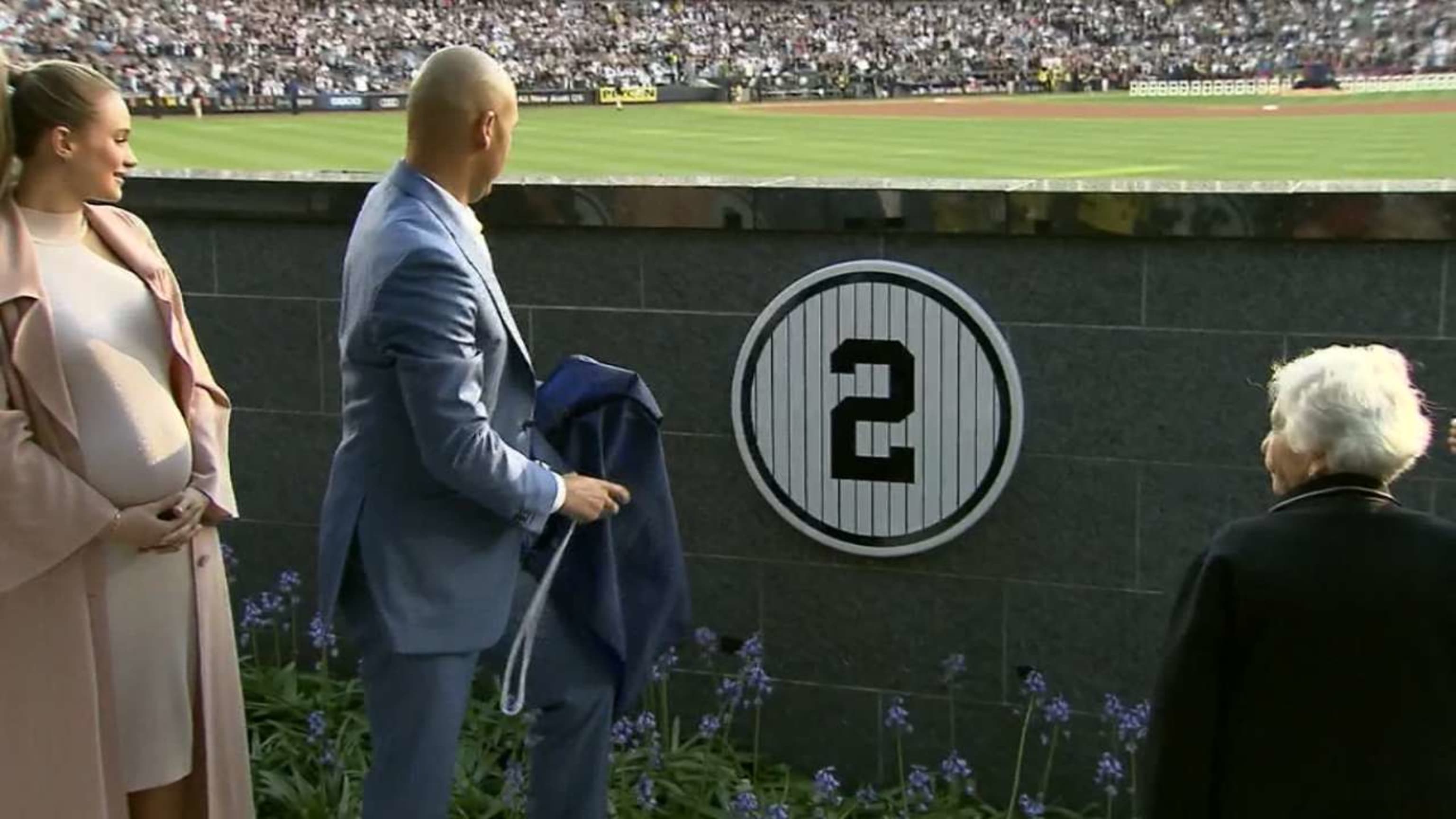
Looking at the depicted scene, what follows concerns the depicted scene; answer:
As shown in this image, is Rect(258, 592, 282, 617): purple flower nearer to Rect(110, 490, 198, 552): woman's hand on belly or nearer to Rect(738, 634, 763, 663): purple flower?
Rect(738, 634, 763, 663): purple flower

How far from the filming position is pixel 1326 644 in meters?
2.39

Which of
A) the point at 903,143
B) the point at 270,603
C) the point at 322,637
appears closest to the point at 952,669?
the point at 322,637

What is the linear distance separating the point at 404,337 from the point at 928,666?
6.89ft

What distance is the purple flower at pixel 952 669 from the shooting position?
4.34 m

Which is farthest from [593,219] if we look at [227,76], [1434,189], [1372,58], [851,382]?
[1372,58]

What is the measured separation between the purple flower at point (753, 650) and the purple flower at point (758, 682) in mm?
14

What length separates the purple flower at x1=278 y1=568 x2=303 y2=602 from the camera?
502cm

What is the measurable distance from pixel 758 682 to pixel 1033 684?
2.34ft

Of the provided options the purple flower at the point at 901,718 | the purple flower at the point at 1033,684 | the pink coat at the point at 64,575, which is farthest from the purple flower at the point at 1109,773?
the pink coat at the point at 64,575

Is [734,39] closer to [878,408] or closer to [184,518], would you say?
[878,408]

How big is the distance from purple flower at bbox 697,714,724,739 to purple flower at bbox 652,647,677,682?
0.16 m

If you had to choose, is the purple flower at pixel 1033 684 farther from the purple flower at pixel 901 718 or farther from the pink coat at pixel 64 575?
the pink coat at pixel 64 575

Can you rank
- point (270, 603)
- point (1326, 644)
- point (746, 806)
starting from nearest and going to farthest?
point (1326, 644) < point (746, 806) < point (270, 603)

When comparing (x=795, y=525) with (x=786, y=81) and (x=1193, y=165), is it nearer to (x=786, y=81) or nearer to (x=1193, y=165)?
(x=1193, y=165)
